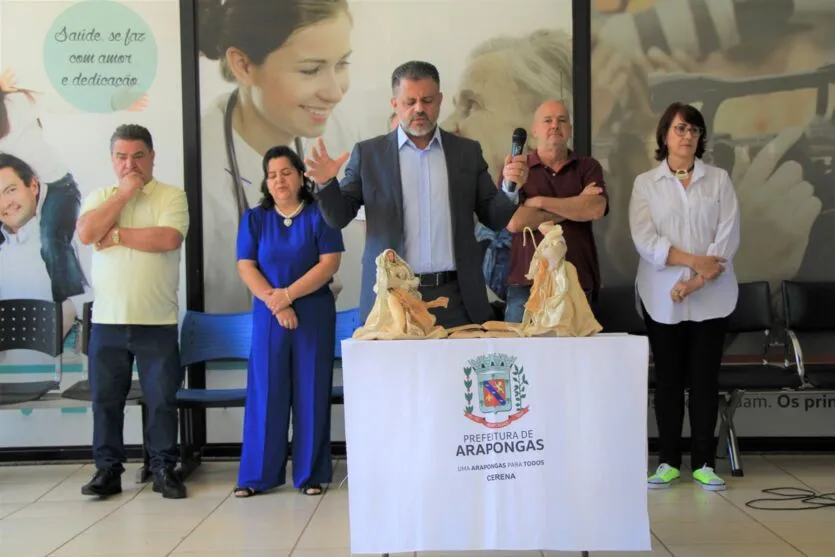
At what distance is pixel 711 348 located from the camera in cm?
408

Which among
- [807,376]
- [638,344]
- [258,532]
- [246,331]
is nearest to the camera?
[638,344]

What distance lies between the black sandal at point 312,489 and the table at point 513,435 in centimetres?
145

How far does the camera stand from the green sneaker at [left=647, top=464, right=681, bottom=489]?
402cm

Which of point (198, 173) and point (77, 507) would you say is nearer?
point (77, 507)

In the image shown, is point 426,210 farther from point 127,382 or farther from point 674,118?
point 127,382

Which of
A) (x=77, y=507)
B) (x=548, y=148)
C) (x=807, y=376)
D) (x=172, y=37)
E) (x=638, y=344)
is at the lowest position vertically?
(x=77, y=507)

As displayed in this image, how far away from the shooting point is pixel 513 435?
2611 mm

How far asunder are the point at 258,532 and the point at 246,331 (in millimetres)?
1494

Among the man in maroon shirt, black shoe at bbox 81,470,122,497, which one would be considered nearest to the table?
the man in maroon shirt

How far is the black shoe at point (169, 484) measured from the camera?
158 inches

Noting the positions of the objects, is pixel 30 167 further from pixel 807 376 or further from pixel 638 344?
pixel 807 376

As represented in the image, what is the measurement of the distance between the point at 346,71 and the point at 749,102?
225cm

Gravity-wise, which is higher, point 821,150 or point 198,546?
point 821,150

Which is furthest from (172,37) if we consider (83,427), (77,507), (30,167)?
(77,507)
